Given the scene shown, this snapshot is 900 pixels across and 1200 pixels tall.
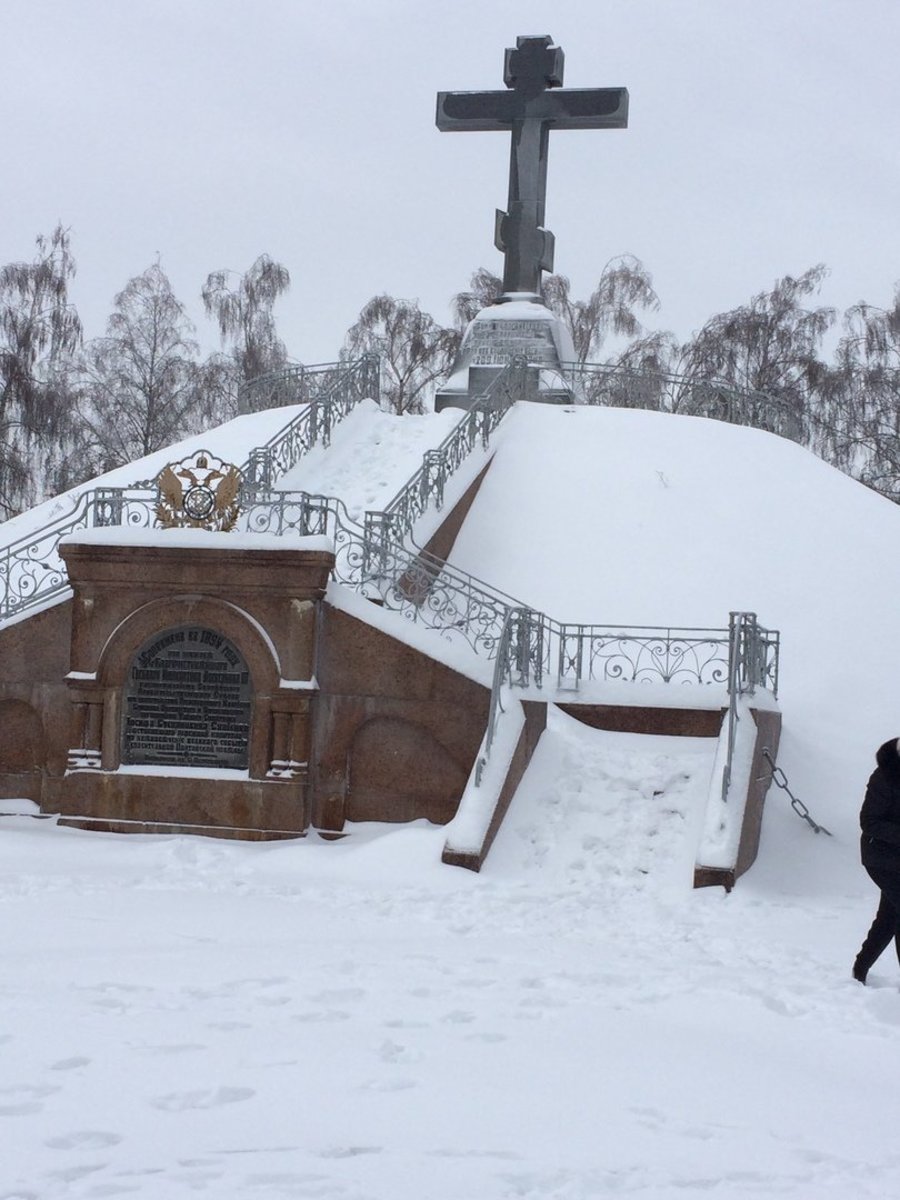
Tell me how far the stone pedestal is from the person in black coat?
14832mm

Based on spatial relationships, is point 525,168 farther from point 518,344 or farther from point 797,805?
point 797,805

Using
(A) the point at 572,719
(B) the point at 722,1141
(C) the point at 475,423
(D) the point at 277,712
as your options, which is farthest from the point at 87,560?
(B) the point at 722,1141

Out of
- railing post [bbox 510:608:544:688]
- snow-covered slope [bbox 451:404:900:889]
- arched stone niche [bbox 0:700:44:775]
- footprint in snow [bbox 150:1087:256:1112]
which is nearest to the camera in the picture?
footprint in snow [bbox 150:1087:256:1112]

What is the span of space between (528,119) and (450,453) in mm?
7848

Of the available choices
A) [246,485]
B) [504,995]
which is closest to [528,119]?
[246,485]

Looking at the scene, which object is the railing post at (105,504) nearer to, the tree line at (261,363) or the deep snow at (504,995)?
the deep snow at (504,995)

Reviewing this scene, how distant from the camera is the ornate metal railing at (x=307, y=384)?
2042 centimetres

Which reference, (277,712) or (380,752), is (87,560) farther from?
(380,752)

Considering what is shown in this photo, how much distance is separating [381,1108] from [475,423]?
47.9 feet

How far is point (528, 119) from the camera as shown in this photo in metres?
23.2

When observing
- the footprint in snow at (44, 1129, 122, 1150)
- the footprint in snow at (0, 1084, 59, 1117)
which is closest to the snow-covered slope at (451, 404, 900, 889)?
the footprint in snow at (0, 1084, 59, 1117)

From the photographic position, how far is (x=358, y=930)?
898 cm

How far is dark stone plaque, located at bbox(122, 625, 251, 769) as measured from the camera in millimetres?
12758

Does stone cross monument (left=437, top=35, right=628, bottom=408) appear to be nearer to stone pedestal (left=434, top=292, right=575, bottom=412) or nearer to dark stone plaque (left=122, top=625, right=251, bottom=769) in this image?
stone pedestal (left=434, top=292, right=575, bottom=412)
